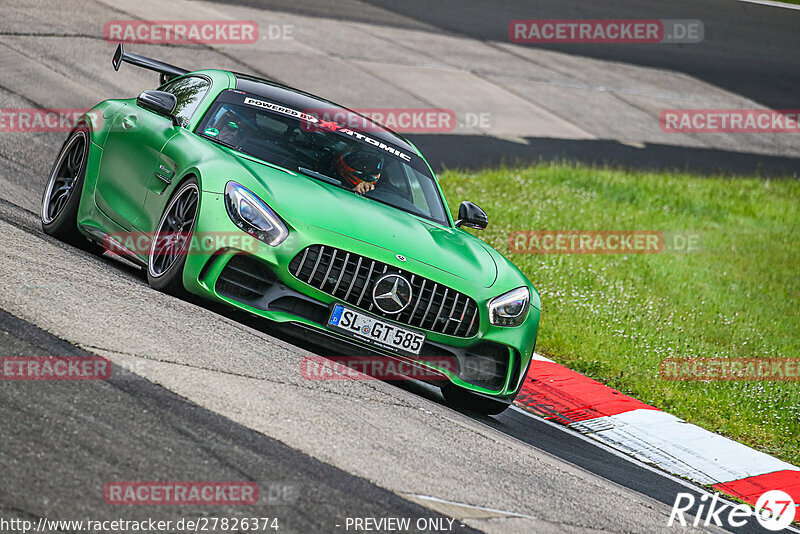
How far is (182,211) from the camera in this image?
6457mm

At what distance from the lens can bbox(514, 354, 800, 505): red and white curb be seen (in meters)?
7.17

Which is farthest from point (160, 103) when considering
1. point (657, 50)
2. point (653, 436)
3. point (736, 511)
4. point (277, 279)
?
point (657, 50)

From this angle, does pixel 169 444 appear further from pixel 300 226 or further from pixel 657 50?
pixel 657 50

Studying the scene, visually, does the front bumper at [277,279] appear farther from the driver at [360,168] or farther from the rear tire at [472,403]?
the driver at [360,168]

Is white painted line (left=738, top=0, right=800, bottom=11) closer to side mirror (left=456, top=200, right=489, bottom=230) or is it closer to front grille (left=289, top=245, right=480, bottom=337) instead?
side mirror (left=456, top=200, right=489, bottom=230)

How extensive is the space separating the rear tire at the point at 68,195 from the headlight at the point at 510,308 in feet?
10.4

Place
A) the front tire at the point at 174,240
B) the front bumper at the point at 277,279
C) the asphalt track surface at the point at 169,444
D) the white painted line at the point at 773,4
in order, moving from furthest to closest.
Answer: the white painted line at the point at 773,4, the front tire at the point at 174,240, the front bumper at the point at 277,279, the asphalt track surface at the point at 169,444

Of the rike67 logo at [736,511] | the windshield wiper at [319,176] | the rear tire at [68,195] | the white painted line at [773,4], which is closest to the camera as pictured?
the rike67 logo at [736,511]

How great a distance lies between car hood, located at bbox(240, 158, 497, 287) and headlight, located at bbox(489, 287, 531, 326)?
13 centimetres

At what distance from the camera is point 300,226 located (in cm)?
614

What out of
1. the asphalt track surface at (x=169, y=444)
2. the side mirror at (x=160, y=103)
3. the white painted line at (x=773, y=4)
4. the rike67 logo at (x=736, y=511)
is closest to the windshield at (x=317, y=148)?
the side mirror at (x=160, y=103)

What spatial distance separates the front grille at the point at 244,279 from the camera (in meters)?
6.09

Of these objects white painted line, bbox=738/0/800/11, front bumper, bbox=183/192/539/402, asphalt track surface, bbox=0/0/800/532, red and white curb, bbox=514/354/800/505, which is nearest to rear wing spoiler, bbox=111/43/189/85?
asphalt track surface, bbox=0/0/800/532

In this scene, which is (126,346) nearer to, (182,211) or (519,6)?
(182,211)
